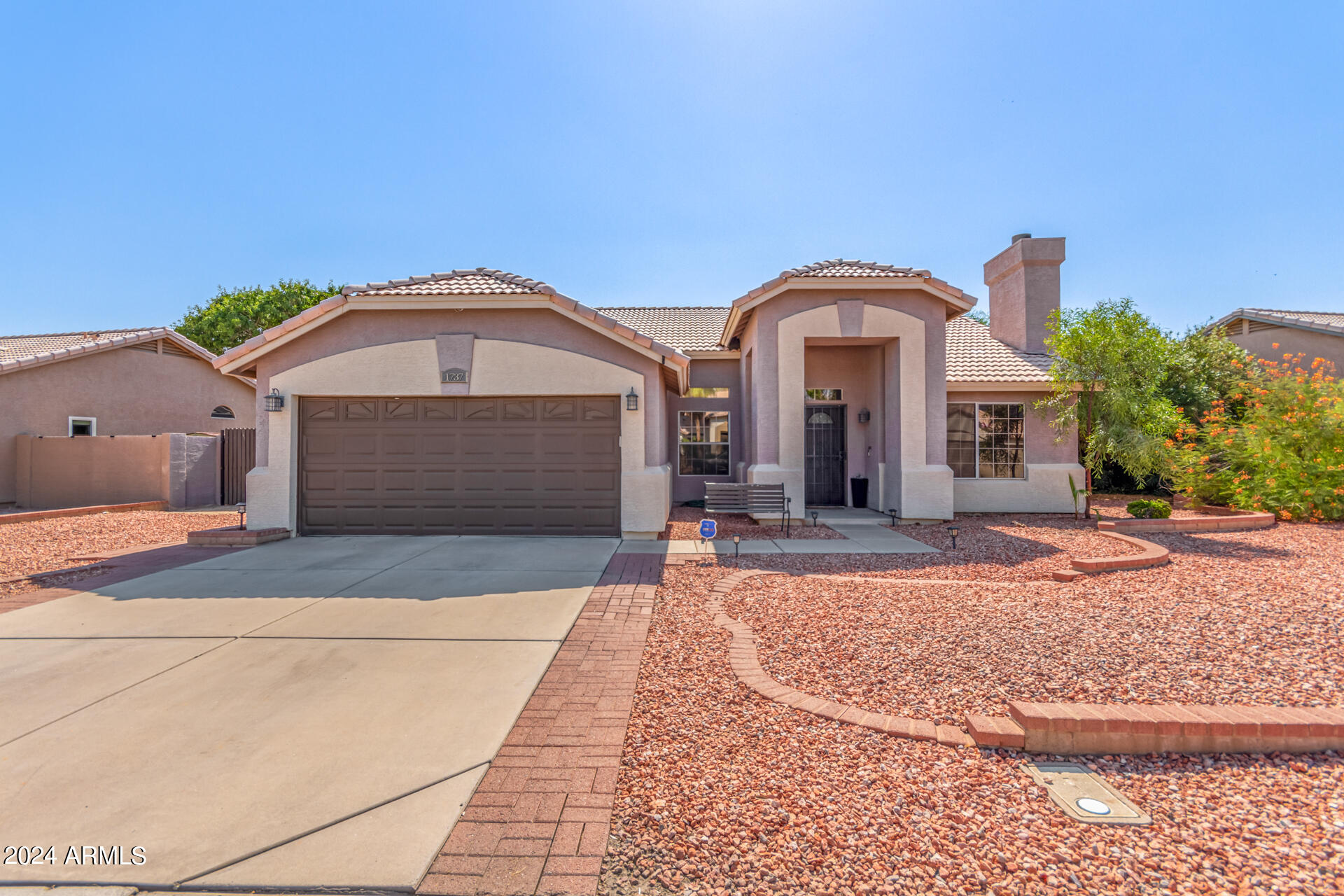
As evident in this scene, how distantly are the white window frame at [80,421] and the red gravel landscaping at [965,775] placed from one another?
19689 millimetres

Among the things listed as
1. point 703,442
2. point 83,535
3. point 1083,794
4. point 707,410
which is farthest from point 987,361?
point 83,535

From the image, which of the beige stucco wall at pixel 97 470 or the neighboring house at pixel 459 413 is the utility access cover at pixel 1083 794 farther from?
the beige stucco wall at pixel 97 470

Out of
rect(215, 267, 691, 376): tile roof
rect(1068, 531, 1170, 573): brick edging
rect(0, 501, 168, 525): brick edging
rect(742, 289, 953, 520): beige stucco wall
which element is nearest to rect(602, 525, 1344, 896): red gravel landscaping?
rect(1068, 531, 1170, 573): brick edging

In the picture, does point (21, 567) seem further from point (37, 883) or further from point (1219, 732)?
point (1219, 732)

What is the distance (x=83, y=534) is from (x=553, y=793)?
1301 cm

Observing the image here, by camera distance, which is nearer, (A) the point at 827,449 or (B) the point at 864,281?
(B) the point at 864,281

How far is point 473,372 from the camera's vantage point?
10.1 m

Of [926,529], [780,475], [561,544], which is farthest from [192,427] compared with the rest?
[926,529]

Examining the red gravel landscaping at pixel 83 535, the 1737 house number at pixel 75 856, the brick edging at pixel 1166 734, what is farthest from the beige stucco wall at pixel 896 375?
the red gravel landscaping at pixel 83 535

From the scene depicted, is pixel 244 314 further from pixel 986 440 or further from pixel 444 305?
pixel 986 440

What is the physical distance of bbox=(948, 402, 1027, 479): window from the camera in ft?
44.8

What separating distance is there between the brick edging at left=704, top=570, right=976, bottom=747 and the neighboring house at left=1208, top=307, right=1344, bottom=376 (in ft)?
73.6

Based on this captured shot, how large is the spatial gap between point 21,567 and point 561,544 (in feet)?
23.5

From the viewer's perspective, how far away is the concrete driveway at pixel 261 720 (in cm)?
258
